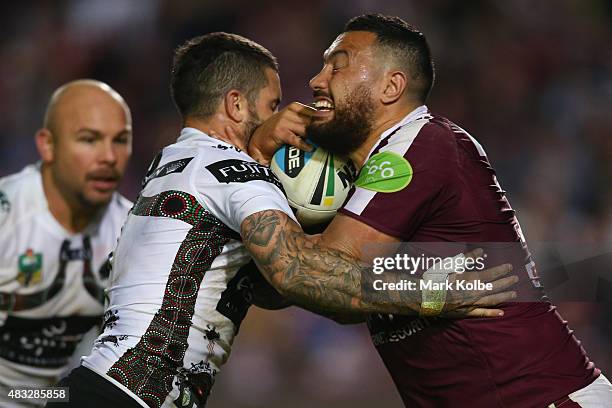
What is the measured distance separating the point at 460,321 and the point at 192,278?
1.05 meters

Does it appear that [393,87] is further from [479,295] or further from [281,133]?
[479,295]

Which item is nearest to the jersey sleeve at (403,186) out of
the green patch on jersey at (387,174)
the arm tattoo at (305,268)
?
the green patch on jersey at (387,174)

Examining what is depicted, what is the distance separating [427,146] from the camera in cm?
325

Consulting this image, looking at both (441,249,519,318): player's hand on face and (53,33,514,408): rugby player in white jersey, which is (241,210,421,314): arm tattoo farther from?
(441,249,519,318): player's hand on face

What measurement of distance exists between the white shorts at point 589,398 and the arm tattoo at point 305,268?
0.66 metres

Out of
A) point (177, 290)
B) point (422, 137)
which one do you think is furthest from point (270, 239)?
point (422, 137)

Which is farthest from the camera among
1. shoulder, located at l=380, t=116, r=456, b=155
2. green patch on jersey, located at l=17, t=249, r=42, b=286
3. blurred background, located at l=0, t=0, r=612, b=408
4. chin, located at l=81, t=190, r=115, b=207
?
blurred background, located at l=0, t=0, r=612, b=408

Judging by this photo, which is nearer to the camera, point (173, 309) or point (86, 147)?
point (173, 309)

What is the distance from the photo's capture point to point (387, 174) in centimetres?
321

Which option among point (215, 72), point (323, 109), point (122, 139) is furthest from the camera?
point (122, 139)

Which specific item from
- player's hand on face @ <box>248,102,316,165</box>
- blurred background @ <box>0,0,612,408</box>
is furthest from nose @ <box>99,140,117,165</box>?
blurred background @ <box>0,0,612,408</box>

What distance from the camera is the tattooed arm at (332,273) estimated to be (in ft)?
10.0

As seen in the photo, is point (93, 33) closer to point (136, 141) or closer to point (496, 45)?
point (136, 141)

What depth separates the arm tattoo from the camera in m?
3.06
